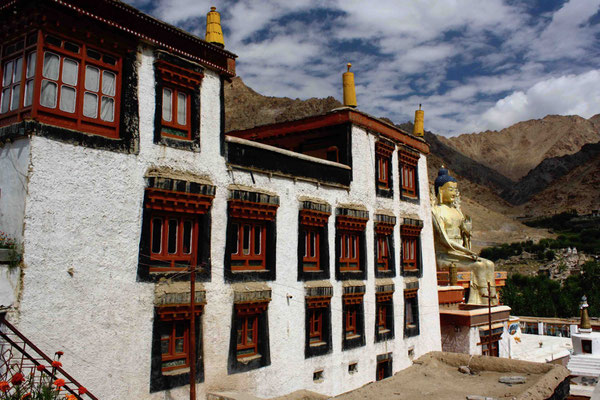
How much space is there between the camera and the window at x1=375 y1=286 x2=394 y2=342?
17.0 metres

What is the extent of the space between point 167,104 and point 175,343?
5.08 meters

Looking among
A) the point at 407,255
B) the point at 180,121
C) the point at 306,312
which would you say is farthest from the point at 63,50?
the point at 407,255

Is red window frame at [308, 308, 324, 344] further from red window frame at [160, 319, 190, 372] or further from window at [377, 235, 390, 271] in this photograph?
red window frame at [160, 319, 190, 372]

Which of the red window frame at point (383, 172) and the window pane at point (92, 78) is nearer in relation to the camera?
the window pane at point (92, 78)

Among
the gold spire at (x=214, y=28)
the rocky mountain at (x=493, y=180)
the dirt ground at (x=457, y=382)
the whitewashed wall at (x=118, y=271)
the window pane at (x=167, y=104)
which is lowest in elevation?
the dirt ground at (x=457, y=382)

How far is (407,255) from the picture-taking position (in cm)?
1947

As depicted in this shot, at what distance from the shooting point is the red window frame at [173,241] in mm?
10695

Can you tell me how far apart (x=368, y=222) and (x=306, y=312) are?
Result: 4.25 m

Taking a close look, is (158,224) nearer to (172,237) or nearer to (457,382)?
(172,237)

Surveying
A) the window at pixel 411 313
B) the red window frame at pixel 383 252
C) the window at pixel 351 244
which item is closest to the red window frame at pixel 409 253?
the window at pixel 411 313

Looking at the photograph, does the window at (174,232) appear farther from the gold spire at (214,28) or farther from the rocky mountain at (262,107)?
the rocky mountain at (262,107)

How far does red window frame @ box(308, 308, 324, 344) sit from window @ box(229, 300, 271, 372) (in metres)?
2.04

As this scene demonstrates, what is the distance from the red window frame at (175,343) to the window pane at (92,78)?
482 cm

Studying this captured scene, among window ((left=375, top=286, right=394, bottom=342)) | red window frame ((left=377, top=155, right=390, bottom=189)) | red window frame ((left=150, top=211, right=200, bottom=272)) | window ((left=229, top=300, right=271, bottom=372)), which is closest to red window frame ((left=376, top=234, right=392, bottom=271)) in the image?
window ((left=375, top=286, right=394, bottom=342))
